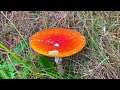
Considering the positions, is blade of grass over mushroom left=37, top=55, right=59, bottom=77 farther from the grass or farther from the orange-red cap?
the orange-red cap

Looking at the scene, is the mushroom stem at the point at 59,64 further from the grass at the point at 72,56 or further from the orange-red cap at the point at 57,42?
the orange-red cap at the point at 57,42

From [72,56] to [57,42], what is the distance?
32 centimetres

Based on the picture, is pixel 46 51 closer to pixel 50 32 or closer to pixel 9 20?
pixel 50 32

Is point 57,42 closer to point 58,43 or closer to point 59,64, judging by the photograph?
point 58,43

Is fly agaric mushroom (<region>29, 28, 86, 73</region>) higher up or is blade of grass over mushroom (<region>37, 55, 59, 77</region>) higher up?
fly agaric mushroom (<region>29, 28, 86, 73</region>)

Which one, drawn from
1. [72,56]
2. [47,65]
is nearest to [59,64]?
[47,65]

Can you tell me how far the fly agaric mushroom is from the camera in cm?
234

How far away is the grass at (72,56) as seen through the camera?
2.58 m

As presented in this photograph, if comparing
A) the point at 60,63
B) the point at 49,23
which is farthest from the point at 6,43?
the point at 60,63

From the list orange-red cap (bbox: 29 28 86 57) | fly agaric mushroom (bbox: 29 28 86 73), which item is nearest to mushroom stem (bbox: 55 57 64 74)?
fly agaric mushroom (bbox: 29 28 86 73)

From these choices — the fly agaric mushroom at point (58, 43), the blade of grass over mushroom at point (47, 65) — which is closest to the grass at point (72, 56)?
the blade of grass over mushroom at point (47, 65)

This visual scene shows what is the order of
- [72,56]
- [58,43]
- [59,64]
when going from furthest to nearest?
[72,56], [59,64], [58,43]

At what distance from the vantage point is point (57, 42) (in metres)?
2.49

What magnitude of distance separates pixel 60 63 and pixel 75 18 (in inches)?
24.0
